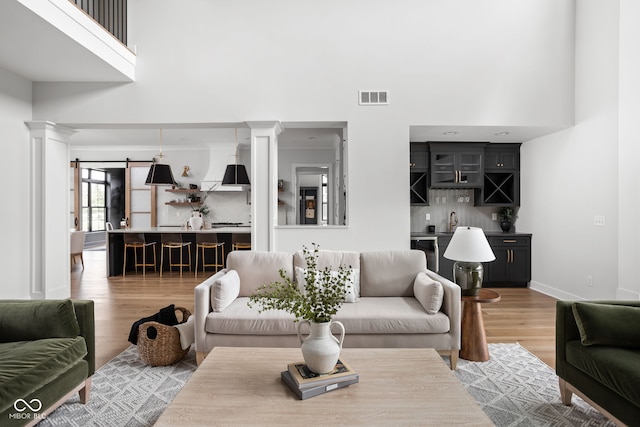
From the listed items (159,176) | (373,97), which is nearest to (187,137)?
(159,176)

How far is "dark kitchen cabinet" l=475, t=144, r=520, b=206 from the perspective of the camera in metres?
6.18

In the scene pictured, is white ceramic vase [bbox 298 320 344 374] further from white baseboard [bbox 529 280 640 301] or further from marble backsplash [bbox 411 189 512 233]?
marble backsplash [bbox 411 189 512 233]

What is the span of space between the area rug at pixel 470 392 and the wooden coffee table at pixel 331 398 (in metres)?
0.69

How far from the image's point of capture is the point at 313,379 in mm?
1784

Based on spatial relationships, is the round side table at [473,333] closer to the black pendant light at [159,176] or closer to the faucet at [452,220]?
the faucet at [452,220]

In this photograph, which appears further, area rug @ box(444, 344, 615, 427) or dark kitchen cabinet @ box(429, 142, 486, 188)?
dark kitchen cabinet @ box(429, 142, 486, 188)

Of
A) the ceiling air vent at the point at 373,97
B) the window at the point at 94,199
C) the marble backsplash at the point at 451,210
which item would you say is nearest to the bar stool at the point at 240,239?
the marble backsplash at the point at 451,210

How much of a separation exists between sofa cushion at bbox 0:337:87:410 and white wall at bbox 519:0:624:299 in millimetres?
5086

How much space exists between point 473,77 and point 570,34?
1.39 m

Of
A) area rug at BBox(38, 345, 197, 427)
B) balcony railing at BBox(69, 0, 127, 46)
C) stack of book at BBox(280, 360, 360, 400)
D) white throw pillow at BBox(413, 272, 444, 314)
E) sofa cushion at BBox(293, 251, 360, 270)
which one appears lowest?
area rug at BBox(38, 345, 197, 427)

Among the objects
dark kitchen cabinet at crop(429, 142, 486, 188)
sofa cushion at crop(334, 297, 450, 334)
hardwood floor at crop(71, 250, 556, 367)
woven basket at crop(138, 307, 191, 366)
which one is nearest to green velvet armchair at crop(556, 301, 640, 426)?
sofa cushion at crop(334, 297, 450, 334)

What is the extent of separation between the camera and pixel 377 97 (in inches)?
188

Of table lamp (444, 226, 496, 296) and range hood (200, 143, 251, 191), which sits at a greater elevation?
range hood (200, 143, 251, 191)

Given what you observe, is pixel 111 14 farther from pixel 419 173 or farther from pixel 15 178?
pixel 419 173
